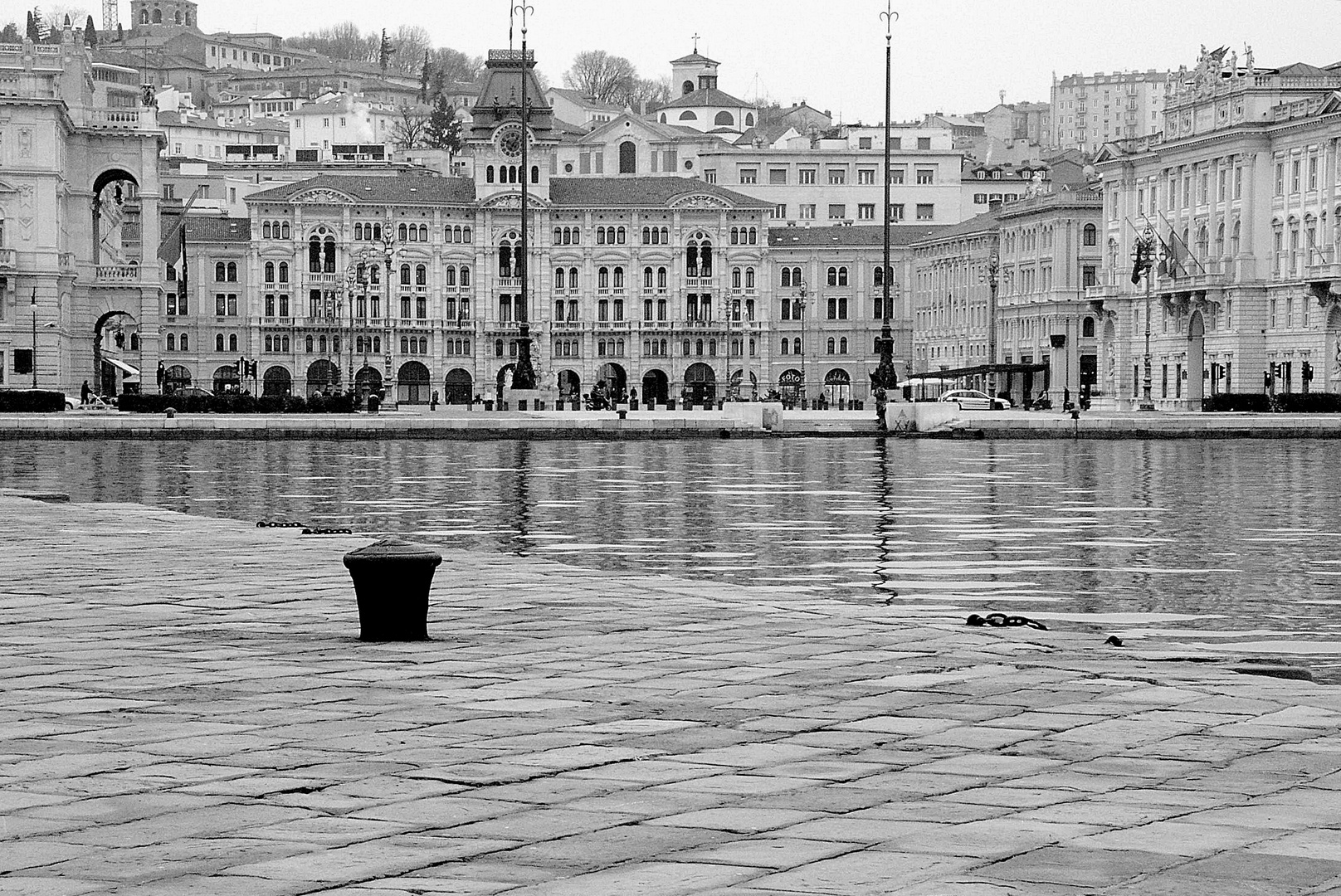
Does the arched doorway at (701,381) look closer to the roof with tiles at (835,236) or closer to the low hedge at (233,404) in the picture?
the roof with tiles at (835,236)

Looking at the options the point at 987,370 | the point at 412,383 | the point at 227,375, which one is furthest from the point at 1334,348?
the point at 227,375

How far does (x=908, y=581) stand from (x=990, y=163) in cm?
15434

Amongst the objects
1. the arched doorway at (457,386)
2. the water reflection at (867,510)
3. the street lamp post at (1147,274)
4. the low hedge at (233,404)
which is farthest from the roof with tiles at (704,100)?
the water reflection at (867,510)

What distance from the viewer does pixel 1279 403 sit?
73.9 metres

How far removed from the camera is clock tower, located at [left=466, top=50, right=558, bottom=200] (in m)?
126

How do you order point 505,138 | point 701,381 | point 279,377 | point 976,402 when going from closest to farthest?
1. point 976,402
2. point 279,377
3. point 505,138
4. point 701,381

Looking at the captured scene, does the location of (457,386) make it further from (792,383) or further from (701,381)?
(792,383)

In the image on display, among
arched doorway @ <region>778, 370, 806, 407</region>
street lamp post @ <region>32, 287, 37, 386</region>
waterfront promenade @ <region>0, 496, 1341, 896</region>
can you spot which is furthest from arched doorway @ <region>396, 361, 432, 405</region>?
waterfront promenade @ <region>0, 496, 1341, 896</region>

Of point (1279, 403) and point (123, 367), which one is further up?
point (123, 367)

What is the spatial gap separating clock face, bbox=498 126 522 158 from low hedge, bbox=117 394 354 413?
54413mm

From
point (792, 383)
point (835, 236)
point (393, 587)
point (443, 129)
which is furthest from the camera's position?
point (443, 129)

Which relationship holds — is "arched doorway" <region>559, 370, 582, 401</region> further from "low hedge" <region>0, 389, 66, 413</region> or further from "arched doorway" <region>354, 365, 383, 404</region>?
"low hedge" <region>0, 389, 66, 413</region>

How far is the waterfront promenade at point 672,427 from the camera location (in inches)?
2309

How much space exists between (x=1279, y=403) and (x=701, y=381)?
58476mm
